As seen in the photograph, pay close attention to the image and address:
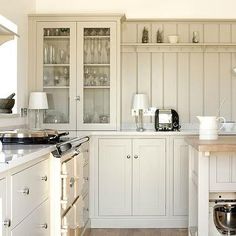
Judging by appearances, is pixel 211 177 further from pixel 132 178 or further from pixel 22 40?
pixel 22 40

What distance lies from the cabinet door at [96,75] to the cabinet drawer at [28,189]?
198cm

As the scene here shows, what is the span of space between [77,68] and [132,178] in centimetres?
120

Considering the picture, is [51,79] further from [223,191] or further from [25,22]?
[223,191]

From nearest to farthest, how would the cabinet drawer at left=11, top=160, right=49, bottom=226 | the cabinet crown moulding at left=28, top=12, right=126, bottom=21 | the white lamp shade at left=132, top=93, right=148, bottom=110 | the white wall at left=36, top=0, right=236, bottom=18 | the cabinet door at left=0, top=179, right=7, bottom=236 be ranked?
1. the cabinet door at left=0, top=179, right=7, bottom=236
2. the cabinet drawer at left=11, top=160, right=49, bottom=226
3. the cabinet crown moulding at left=28, top=12, right=126, bottom=21
4. the white lamp shade at left=132, top=93, right=148, bottom=110
5. the white wall at left=36, top=0, right=236, bottom=18

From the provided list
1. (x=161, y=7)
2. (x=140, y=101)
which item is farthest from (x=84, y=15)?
(x=140, y=101)

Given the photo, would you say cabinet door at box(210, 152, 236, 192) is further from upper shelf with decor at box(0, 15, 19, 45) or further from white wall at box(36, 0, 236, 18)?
white wall at box(36, 0, 236, 18)

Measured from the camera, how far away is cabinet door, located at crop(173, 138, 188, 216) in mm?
4348

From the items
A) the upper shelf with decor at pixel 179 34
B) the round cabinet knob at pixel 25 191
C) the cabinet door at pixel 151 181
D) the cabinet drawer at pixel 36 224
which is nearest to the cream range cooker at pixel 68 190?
the cabinet drawer at pixel 36 224

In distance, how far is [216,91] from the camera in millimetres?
4902

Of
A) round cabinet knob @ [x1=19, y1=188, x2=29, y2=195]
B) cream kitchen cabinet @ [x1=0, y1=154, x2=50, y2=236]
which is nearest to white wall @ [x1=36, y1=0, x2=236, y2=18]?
cream kitchen cabinet @ [x1=0, y1=154, x2=50, y2=236]

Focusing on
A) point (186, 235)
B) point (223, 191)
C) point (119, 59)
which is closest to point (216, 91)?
point (119, 59)

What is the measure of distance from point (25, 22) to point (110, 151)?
1.51 m

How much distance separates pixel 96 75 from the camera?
4590 mm

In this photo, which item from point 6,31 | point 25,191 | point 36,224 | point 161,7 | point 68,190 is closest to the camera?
point 25,191
